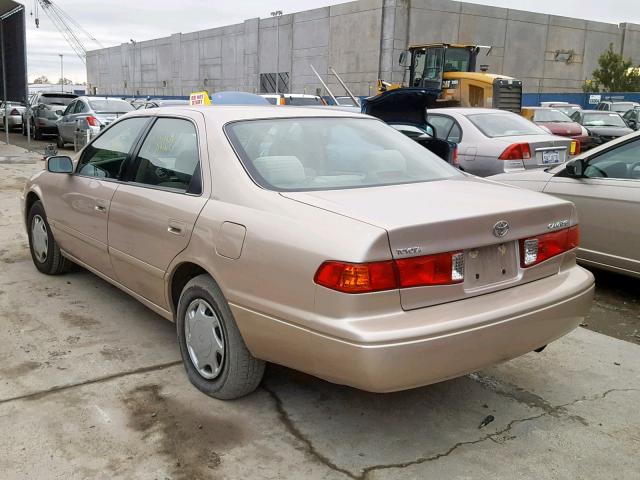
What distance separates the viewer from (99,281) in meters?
5.39

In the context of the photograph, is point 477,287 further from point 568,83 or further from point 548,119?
point 568,83

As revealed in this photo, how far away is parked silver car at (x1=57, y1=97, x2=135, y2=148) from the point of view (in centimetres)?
1562

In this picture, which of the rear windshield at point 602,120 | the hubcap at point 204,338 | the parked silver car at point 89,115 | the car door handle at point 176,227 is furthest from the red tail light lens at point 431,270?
the rear windshield at point 602,120

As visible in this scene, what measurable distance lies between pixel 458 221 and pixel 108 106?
1587 cm

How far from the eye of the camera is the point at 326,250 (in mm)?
2578

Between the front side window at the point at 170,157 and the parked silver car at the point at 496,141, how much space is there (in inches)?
234

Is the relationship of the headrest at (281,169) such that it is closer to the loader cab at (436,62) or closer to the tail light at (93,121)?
the tail light at (93,121)

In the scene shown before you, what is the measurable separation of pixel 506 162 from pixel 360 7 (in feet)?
103

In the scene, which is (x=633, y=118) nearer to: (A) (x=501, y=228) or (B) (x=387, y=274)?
(A) (x=501, y=228)

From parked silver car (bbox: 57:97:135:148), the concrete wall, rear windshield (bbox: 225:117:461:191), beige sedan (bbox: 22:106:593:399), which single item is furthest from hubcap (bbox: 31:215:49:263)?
the concrete wall

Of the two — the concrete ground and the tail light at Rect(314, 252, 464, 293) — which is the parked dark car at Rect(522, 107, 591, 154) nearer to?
the concrete ground

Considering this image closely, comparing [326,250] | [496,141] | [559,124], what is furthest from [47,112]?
[326,250]

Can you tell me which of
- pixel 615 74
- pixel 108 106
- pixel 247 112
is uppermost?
pixel 615 74

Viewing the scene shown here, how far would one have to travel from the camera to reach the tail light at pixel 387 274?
2.51 metres
